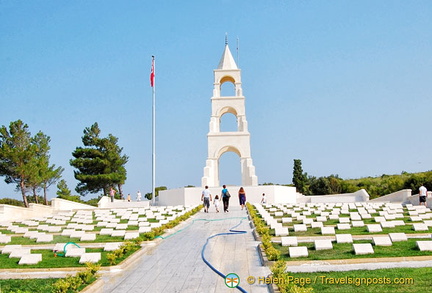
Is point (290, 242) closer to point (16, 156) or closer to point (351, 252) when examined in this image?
point (351, 252)

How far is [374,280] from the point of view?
725 cm

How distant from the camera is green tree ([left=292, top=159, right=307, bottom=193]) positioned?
5453 cm

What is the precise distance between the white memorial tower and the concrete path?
2538cm

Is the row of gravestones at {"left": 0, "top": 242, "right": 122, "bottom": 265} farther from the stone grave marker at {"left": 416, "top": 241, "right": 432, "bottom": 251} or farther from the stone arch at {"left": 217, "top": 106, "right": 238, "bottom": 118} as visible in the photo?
the stone arch at {"left": 217, "top": 106, "right": 238, "bottom": 118}

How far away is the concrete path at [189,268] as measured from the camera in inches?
294

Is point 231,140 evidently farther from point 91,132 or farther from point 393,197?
point 91,132

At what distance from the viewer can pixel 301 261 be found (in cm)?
898

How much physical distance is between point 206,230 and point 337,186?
132ft

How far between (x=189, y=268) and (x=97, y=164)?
43.6m

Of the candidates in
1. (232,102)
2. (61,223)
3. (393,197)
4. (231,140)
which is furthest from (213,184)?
(61,223)

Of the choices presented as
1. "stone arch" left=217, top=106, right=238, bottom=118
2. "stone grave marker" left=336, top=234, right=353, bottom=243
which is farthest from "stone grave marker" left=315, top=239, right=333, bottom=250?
"stone arch" left=217, top=106, right=238, bottom=118

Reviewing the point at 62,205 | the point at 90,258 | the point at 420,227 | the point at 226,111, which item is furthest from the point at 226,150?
the point at 90,258

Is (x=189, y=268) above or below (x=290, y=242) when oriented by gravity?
below

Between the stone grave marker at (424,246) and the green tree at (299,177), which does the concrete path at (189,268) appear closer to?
the stone grave marker at (424,246)
